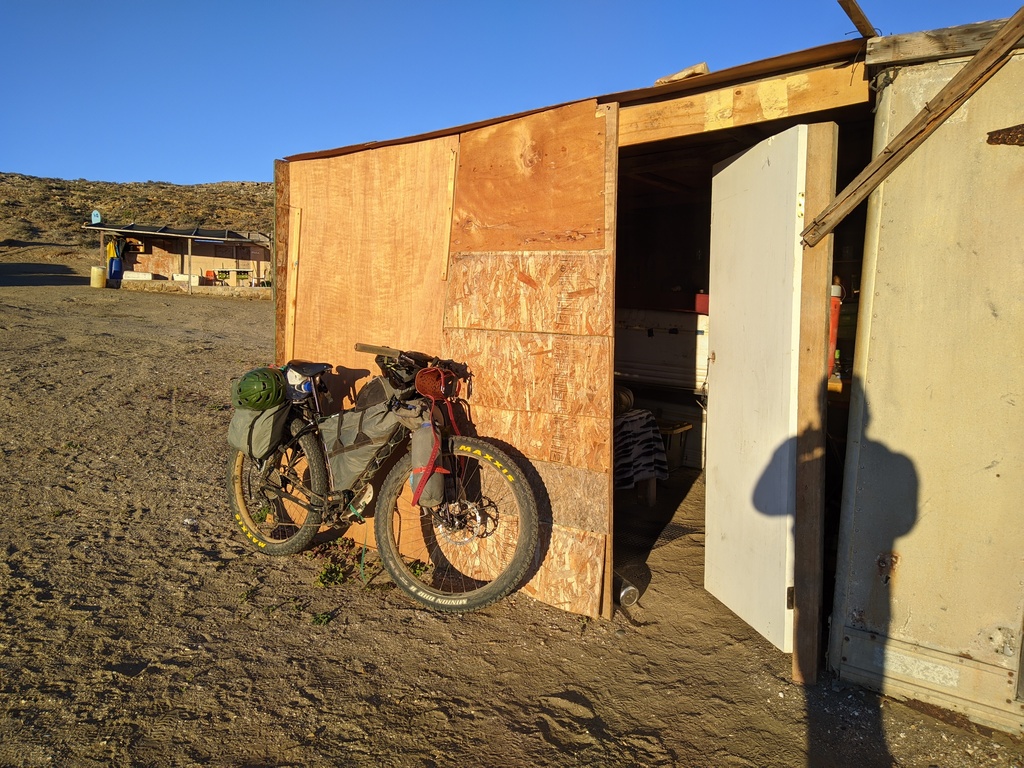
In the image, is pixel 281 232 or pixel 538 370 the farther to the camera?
pixel 281 232

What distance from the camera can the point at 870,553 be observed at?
10.9 feet

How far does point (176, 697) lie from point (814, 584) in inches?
121

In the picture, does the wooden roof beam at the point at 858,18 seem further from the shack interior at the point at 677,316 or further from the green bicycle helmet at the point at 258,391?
the green bicycle helmet at the point at 258,391

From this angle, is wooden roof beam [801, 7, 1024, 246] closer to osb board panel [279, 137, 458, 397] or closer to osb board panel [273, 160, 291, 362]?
osb board panel [279, 137, 458, 397]

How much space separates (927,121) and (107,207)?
50412 millimetres

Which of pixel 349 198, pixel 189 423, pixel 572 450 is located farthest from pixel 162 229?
pixel 572 450

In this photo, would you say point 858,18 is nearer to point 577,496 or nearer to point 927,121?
point 927,121

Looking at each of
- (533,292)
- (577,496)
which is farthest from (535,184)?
(577,496)

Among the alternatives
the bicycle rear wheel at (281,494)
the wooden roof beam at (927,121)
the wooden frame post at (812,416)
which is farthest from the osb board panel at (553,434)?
the wooden roof beam at (927,121)

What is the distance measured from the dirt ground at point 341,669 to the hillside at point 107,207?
3395 centimetres

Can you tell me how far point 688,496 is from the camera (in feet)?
21.5

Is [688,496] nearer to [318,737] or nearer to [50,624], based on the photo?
[318,737]

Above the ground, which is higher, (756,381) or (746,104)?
(746,104)

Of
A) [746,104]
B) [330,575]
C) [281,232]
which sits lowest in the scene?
[330,575]
